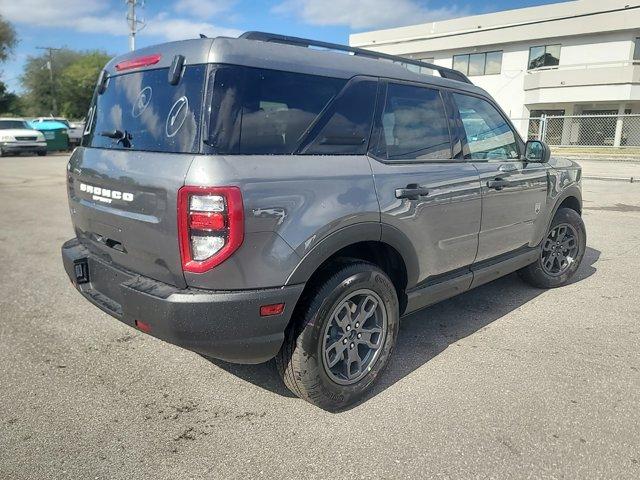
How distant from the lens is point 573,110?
2981 cm

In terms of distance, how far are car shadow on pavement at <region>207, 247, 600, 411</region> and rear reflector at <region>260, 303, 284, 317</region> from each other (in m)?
0.79

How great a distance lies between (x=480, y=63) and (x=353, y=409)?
34.3 m

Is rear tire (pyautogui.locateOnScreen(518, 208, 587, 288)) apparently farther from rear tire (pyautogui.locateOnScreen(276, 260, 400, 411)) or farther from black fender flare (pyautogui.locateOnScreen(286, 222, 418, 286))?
rear tire (pyautogui.locateOnScreen(276, 260, 400, 411))

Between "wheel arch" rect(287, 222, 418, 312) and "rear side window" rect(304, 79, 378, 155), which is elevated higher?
"rear side window" rect(304, 79, 378, 155)

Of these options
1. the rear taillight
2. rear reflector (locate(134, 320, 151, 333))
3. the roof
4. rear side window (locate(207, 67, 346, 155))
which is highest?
the roof

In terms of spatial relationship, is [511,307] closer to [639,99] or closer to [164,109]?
[164,109]

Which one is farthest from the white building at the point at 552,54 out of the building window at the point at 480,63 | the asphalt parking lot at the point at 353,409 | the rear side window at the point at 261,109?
the rear side window at the point at 261,109

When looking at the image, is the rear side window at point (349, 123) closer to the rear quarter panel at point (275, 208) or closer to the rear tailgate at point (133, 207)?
the rear quarter panel at point (275, 208)

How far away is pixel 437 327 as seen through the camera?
4.00 meters

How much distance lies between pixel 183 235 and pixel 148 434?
1.09m

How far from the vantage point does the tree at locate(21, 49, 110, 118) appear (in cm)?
5759

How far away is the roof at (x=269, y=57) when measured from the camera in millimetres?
2418

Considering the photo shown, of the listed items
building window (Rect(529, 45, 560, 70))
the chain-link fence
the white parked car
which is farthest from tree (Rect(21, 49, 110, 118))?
the chain-link fence

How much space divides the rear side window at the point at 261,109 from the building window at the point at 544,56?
3217 centimetres
